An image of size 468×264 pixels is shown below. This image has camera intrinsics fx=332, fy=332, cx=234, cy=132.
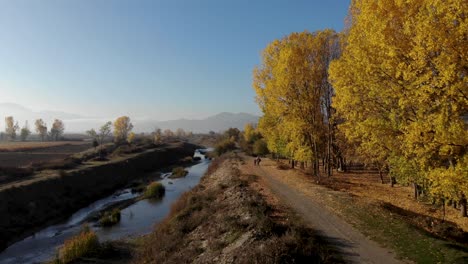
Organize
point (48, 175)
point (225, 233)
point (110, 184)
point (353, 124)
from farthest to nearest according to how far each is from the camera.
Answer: point (110, 184) < point (48, 175) < point (353, 124) < point (225, 233)

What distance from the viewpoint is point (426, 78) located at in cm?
1344

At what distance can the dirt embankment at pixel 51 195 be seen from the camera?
112ft

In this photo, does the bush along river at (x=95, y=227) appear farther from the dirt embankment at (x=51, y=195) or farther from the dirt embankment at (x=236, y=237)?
the dirt embankment at (x=236, y=237)

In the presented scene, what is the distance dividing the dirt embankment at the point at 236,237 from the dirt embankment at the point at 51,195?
1795cm

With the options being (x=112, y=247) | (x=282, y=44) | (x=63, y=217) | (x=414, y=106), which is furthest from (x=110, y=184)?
(x=414, y=106)

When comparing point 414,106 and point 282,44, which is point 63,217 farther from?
point 414,106

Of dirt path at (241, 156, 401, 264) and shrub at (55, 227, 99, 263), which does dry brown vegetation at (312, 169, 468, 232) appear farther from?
shrub at (55, 227, 99, 263)

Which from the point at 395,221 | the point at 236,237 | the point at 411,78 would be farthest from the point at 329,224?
the point at 411,78

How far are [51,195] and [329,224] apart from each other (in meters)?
38.3

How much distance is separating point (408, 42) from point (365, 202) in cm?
1113

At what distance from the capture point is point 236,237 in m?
17.0

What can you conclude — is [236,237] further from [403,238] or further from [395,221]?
[395,221]

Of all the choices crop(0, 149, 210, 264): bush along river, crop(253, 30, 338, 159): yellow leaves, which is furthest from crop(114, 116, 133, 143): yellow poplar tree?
crop(253, 30, 338, 159): yellow leaves

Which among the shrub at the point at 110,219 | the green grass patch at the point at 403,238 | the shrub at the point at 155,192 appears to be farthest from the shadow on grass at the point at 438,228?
the shrub at the point at 155,192
